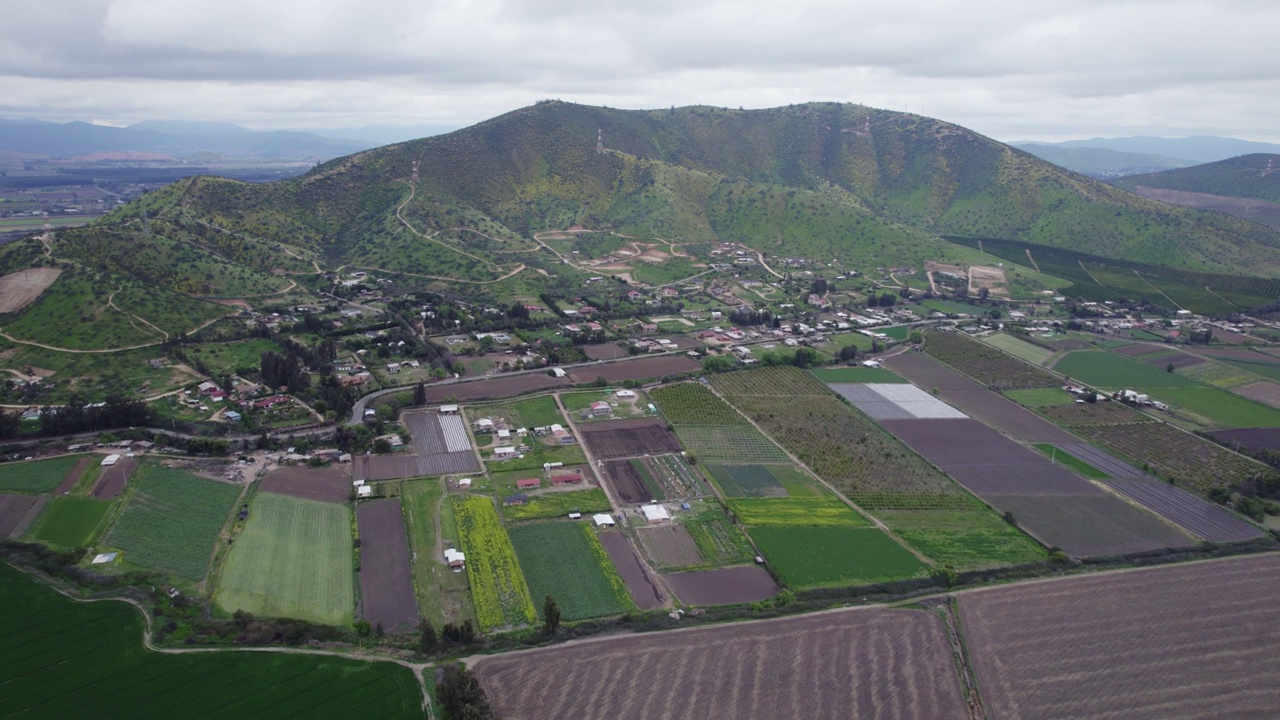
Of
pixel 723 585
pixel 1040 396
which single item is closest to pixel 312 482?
pixel 723 585

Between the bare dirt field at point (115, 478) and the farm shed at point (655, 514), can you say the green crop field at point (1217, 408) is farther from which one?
the bare dirt field at point (115, 478)

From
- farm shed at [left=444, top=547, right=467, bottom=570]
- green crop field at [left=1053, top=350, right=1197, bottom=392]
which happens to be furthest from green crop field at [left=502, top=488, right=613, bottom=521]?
green crop field at [left=1053, top=350, right=1197, bottom=392]

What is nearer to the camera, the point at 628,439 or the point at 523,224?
the point at 628,439

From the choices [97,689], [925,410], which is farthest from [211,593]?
[925,410]

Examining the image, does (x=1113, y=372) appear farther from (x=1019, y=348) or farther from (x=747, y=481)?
(x=747, y=481)

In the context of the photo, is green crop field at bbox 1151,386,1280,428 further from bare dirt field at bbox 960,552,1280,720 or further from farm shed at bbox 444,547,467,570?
farm shed at bbox 444,547,467,570
